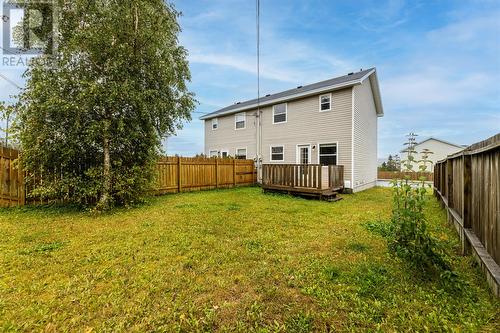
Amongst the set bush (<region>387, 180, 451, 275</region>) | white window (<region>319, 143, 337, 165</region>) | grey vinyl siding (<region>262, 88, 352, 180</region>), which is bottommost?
bush (<region>387, 180, 451, 275</region>)

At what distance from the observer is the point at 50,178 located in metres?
6.33

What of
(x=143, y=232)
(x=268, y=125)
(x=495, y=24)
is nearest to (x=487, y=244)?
(x=143, y=232)

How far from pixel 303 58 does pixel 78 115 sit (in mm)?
13371

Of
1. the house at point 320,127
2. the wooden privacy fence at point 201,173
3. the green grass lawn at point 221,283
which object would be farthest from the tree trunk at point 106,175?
the house at point 320,127

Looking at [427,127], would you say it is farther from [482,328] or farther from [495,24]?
[482,328]

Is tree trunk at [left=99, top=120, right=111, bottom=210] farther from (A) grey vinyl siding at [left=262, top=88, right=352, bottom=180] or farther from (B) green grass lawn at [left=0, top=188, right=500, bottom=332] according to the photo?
(A) grey vinyl siding at [left=262, top=88, right=352, bottom=180]

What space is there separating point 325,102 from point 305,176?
16.1ft

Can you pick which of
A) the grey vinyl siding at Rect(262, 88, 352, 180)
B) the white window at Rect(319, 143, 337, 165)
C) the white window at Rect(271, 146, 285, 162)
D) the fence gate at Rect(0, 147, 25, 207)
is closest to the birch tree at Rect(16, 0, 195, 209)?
the fence gate at Rect(0, 147, 25, 207)

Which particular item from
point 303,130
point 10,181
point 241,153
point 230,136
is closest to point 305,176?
point 303,130

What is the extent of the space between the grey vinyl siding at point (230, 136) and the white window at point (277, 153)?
1.52 m

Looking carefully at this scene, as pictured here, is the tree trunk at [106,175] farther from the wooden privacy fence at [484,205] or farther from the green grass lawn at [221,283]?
the wooden privacy fence at [484,205]

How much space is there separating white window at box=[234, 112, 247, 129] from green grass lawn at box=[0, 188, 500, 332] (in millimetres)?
11746

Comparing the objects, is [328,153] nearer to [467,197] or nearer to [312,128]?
[312,128]

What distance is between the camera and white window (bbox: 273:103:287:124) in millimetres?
13750
